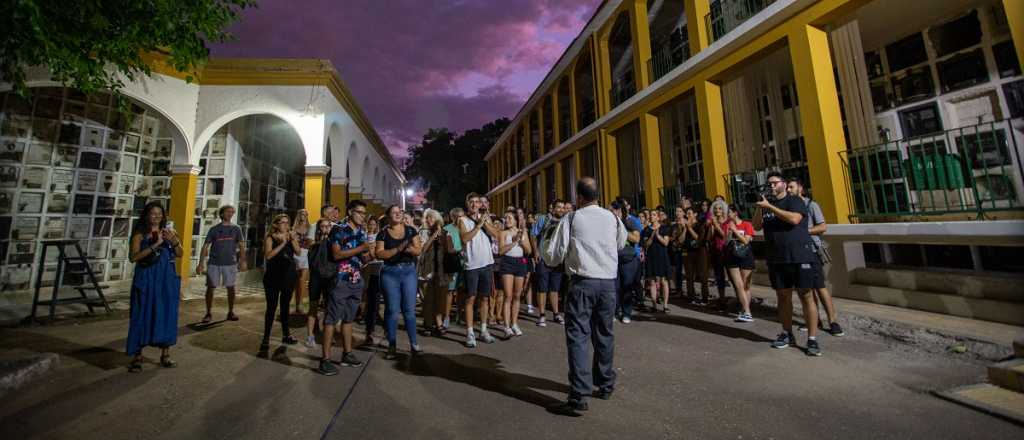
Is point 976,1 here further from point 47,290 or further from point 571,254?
point 47,290

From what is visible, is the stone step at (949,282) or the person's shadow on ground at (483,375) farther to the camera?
the stone step at (949,282)

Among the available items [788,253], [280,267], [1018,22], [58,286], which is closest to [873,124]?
[1018,22]

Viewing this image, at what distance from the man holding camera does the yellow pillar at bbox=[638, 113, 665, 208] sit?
21.2 ft

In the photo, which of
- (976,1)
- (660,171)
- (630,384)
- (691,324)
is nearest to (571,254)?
(630,384)

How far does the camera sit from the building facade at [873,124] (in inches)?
195

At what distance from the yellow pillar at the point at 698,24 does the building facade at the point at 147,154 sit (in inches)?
360

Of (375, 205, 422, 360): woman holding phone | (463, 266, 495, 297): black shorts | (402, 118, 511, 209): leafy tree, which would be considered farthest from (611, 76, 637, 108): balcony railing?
(402, 118, 511, 209): leafy tree

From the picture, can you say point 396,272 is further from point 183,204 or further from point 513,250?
point 183,204

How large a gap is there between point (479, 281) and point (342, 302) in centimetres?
160

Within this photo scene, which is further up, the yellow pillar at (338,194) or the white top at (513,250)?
the yellow pillar at (338,194)

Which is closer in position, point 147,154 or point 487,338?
point 487,338

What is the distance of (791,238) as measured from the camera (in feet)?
13.0

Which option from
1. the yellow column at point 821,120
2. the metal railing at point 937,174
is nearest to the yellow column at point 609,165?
the yellow column at point 821,120

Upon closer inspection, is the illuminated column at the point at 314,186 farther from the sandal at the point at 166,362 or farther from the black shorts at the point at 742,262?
the black shorts at the point at 742,262
